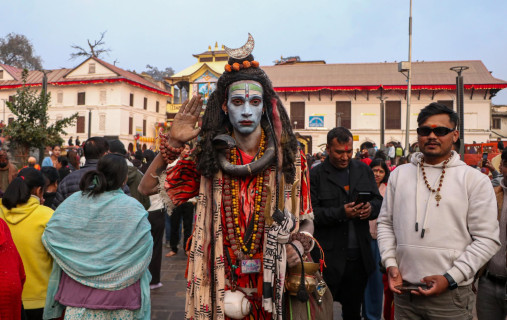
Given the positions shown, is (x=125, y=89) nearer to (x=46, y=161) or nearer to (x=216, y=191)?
(x=46, y=161)

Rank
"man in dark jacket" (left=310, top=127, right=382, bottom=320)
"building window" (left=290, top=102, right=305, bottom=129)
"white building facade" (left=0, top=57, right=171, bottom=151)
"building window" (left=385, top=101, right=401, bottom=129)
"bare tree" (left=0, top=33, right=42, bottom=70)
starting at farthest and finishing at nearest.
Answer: "bare tree" (left=0, top=33, right=42, bottom=70)
"white building facade" (left=0, top=57, right=171, bottom=151)
"building window" (left=290, top=102, right=305, bottom=129)
"building window" (left=385, top=101, right=401, bottom=129)
"man in dark jacket" (left=310, top=127, right=382, bottom=320)

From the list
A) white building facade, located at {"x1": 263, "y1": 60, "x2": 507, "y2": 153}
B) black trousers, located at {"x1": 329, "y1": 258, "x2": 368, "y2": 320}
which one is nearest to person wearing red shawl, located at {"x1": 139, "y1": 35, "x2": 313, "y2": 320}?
black trousers, located at {"x1": 329, "y1": 258, "x2": 368, "y2": 320}

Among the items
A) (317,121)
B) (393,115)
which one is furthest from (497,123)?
(317,121)

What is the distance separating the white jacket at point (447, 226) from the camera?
8.02ft

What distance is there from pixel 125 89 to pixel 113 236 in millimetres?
37497

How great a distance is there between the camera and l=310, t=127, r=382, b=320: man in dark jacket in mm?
3729

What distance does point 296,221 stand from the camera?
2.46 m

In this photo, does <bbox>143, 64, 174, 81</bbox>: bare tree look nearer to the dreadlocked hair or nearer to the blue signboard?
the blue signboard

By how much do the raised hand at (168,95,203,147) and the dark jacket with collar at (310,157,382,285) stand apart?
176cm

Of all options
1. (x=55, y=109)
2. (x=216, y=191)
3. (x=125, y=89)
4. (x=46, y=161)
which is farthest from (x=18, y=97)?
(x=55, y=109)

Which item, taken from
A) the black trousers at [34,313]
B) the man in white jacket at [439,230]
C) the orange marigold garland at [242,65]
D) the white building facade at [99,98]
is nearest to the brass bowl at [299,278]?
the man in white jacket at [439,230]

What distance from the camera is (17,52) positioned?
55.0 meters

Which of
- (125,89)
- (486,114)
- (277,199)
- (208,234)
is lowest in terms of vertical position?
(208,234)

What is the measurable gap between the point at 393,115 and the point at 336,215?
30.6 m
